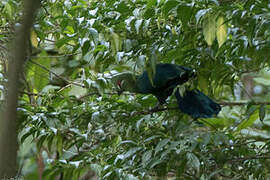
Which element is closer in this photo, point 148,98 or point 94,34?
point 94,34

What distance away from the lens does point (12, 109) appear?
1.95ft

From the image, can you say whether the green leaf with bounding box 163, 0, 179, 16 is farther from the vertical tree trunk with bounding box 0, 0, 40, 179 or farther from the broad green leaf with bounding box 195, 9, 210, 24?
the vertical tree trunk with bounding box 0, 0, 40, 179

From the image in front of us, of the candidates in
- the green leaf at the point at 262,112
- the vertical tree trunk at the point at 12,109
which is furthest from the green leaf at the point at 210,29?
the vertical tree trunk at the point at 12,109

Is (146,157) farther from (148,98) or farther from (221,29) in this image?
(221,29)

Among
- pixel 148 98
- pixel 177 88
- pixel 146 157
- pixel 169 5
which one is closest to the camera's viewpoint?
pixel 169 5

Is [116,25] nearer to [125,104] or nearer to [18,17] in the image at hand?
[125,104]

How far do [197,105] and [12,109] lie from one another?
1.68 m

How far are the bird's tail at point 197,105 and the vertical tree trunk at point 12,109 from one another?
62.7 inches

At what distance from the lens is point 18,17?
227 cm

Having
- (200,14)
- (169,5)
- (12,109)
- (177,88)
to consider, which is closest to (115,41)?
(169,5)

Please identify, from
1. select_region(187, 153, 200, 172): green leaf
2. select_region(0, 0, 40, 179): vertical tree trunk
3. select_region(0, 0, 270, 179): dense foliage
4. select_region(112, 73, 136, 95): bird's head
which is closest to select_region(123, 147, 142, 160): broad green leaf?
select_region(0, 0, 270, 179): dense foliage

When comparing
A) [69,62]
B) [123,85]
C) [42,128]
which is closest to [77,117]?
[42,128]

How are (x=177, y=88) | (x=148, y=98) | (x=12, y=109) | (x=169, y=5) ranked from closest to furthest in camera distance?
(x=12, y=109), (x=169, y=5), (x=177, y=88), (x=148, y=98)

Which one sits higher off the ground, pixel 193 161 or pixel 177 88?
pixel 177 88
